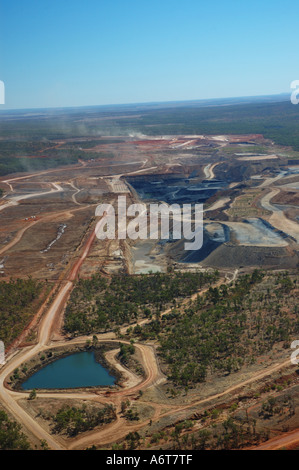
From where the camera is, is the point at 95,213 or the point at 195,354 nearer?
the point at 195,354

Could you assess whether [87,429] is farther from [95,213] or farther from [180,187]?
[180,187]

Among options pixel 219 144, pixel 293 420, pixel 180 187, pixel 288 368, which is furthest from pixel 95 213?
pixel 219 144

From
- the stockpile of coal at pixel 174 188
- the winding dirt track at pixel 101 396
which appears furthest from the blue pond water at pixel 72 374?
the stockpile of coal at pixel 174 188

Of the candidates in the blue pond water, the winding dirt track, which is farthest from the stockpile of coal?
the blue pond water

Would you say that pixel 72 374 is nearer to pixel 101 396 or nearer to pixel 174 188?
pixel 101 396

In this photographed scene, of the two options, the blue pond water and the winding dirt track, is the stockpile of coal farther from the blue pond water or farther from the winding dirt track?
the blue pond water

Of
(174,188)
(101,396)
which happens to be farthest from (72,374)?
(174,188)

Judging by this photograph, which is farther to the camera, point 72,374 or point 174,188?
point 174,188

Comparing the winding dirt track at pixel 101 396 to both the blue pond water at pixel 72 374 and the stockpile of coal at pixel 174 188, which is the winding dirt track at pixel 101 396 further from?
the stockpile of coal at pixel 174 188
